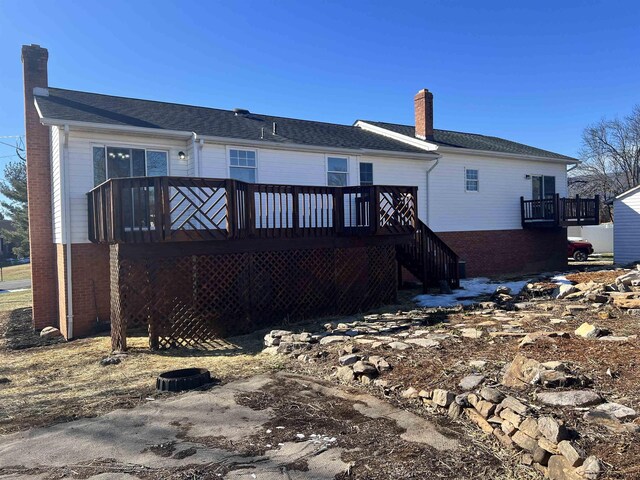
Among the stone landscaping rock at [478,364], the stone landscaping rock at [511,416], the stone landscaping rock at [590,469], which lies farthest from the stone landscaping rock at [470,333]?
the stone landscaping rock at [590,469]

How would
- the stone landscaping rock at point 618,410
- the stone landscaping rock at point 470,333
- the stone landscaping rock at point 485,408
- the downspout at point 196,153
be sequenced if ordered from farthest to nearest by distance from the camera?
1. the downspout at point 196,153
2. the stone landscaping rock at point 470,333
3. the stone landscaping rock at point 485,408
4. the stone landscaping rock at point 618,410

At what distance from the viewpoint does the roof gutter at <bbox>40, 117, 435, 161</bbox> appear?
10414 millimetres

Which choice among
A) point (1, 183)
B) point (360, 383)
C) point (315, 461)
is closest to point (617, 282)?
point (360, 383)

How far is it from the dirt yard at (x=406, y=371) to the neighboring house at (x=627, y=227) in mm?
12899

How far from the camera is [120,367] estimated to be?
7.55 meters

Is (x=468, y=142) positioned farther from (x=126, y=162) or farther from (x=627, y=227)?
(x=126, y=162)

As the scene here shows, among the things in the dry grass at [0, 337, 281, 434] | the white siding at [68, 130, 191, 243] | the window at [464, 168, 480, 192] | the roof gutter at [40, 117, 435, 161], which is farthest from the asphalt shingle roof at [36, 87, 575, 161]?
the dry grass at [0, 337, 281, 434]

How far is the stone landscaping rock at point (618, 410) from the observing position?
12.3 ft

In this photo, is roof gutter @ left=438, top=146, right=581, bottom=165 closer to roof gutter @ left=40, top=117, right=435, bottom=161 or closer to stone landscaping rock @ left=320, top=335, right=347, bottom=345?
roof gutter @ left=40, top=117, right=435, bottom=161

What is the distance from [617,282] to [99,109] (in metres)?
13.3

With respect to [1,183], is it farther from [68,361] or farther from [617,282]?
[617,282]

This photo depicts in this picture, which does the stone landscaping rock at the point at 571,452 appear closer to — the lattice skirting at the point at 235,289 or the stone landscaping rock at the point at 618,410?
the stone landscaping rock at the point at 618,410

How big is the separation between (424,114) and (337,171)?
5807 millimetres

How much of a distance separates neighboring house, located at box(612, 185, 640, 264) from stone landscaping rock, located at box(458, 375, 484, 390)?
1869 centimetres
